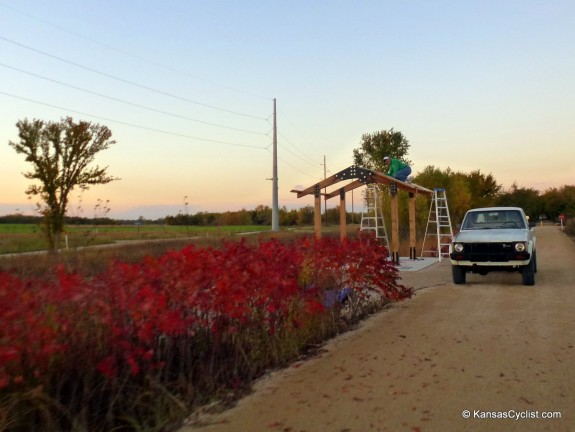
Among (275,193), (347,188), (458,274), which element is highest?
(275,193)

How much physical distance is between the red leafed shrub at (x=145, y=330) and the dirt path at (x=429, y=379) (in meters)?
0.51

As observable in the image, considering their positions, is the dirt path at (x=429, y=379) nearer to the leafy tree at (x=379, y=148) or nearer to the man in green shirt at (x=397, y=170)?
the man in green shirt at (x=397, y=170)

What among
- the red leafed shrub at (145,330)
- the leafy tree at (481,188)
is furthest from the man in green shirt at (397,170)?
the leafy tree at (481,188)

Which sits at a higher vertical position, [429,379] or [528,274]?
[528,274]

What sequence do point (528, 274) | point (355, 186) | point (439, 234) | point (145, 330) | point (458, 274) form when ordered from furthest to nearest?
point (439, 234), point (355, 186), point (458, 274), point (528, 274), point (145, 330)

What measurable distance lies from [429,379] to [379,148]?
151ft

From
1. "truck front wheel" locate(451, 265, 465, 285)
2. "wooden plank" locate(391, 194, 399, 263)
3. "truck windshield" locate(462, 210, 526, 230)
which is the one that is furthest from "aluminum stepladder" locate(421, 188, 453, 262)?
"truck front wheel" locate(451, 265, 465, 285)

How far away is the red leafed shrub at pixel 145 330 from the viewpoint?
3992mm

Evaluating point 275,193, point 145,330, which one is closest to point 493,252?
point 145,330

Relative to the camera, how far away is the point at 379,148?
5009 centimetres

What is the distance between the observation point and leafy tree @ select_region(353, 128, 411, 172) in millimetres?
49844

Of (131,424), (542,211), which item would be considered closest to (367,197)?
(131,424)

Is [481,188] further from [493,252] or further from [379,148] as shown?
[493,252]

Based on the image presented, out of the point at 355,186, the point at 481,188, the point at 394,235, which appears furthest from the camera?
the point at 481,188
